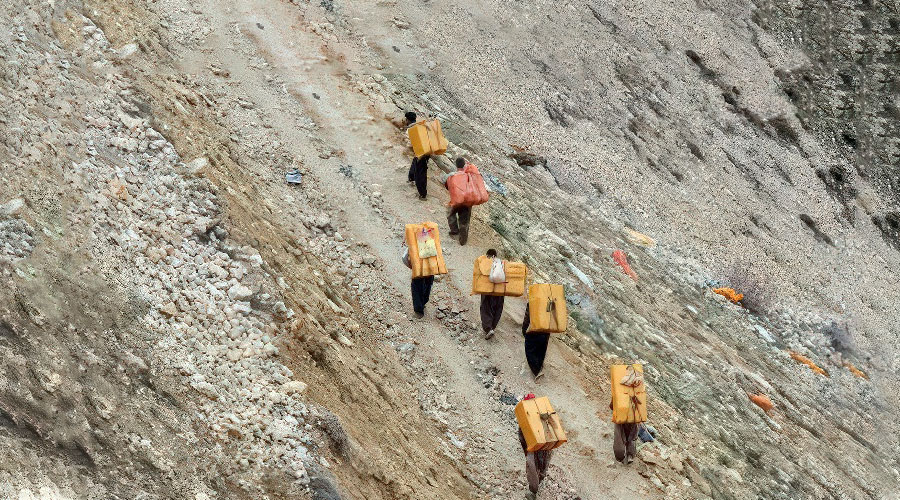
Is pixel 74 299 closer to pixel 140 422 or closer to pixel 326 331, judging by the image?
pixel 140 422

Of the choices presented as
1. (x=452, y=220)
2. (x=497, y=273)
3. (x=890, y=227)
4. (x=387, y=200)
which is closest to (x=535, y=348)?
(x=497, y=273)

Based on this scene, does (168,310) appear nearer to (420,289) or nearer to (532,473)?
(420,289)

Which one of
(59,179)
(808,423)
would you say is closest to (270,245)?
(59,179)

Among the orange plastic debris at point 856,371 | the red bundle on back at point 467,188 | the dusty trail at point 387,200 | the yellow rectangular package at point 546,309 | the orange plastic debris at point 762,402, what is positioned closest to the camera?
the dusty trail at point 387,200

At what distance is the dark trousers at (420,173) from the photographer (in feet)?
47.6

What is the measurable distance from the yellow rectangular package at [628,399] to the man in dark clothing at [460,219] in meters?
3.83

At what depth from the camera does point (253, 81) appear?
54.9ft

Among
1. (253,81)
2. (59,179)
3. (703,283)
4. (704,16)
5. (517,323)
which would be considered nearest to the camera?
(59,179)

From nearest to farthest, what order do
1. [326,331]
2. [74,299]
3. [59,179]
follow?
1. [74,299]
2. [59,179]
3. [326,331]

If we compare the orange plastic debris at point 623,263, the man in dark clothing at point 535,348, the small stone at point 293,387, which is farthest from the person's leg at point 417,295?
the orange plastic debris at point 623,263

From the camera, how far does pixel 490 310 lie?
1216 centimetres

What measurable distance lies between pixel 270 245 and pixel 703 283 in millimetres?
10563

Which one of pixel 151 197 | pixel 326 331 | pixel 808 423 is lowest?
pixel 808 423

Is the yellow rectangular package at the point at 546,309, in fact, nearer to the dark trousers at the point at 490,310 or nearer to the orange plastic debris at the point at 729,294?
the dark trousers at the point at 490,310
